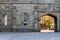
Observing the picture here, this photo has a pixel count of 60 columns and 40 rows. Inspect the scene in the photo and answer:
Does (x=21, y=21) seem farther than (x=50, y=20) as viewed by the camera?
No

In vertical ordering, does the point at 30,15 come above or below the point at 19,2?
below

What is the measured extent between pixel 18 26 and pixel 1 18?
7.02 feet

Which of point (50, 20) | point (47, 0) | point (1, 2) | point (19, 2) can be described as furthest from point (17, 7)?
point (50, 20)

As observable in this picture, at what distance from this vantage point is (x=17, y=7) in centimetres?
2011

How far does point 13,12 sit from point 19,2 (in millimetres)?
1309

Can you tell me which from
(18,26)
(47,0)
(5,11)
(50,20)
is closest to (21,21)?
(18,26)

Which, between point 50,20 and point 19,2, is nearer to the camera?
point 19,2

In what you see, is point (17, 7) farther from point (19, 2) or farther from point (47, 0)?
point (47, 0)

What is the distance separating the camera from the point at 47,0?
20.3 m

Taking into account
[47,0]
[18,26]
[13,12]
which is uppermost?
[47,0]

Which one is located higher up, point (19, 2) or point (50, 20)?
point (19, 2)

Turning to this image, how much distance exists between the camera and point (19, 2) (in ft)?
66.0

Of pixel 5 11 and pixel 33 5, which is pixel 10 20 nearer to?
pixel 5 11

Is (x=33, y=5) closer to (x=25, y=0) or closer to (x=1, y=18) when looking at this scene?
(x=25, y=0)
